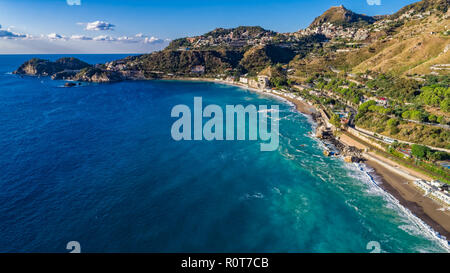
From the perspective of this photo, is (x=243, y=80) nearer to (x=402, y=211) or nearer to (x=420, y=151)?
(x=420, y=151)

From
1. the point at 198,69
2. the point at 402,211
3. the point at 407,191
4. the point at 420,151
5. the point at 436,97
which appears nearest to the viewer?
the point at 402,211

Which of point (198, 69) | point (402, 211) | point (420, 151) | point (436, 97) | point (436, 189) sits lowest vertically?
point (402, 211)

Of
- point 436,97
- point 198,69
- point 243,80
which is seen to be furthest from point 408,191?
point 198,69

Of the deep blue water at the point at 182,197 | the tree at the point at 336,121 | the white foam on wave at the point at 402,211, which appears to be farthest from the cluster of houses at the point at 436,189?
the tree at the point at 336,121

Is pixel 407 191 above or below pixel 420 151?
below

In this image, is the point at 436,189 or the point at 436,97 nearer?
the point at 436,189

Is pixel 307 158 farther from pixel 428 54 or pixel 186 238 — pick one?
pixel 428 54

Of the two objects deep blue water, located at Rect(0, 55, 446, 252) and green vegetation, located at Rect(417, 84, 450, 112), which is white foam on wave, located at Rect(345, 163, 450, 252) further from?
green vegetation, located at Rect(417, 84, 450, 112)

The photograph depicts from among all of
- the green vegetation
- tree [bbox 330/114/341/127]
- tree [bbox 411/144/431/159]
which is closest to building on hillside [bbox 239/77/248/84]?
tree [bbox 330/114/341/127]
